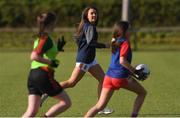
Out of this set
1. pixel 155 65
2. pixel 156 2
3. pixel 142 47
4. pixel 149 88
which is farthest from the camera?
pixel 156 2

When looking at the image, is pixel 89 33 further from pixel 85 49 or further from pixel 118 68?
pixel 118 68

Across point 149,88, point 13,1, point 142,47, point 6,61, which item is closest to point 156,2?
point 142,47

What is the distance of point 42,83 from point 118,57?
1571mm

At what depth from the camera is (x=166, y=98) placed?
14.6m

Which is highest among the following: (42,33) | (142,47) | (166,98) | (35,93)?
(42,33)

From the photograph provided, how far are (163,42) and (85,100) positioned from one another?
90.9 ft

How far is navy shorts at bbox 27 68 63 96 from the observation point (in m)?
9.16

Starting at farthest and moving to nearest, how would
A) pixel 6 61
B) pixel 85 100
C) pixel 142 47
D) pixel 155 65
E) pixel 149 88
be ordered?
pixel 142 47, pixel 6 61, pixel 155 65, pixel 149 88, pixel 85 100

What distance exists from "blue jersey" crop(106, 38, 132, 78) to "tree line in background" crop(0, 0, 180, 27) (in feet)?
106

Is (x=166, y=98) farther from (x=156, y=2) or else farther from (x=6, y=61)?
(x=156, y=2)

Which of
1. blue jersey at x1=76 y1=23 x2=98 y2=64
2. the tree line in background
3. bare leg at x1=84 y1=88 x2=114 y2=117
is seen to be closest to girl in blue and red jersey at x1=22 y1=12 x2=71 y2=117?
bare leg at x1=84 y1=88 x2=114 y2=117

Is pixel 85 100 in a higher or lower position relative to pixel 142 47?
higher

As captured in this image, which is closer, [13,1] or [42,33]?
[42,33]

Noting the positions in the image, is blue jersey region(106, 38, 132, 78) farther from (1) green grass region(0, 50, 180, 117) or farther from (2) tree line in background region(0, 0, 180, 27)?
(2) tree line in background region(0, 0, 180, 27)
